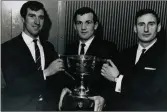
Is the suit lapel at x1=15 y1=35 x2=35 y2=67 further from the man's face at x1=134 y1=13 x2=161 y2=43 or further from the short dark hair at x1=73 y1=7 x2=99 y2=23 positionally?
the man's face at x1=134 y1=13 x2=161 y2=43

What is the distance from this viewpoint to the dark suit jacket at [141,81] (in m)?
0.82

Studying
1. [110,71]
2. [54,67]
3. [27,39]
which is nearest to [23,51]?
[27,39]

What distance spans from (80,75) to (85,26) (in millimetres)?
205

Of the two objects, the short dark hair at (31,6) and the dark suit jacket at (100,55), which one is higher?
the short dark hair at (31,6)

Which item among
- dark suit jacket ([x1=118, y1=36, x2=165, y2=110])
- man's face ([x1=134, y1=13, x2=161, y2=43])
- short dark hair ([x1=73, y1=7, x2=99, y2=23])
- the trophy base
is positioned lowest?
the trophy base

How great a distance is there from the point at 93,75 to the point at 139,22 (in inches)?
11.4

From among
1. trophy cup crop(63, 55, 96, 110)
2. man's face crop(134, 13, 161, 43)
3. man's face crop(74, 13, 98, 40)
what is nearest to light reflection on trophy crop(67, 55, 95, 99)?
trophy cup crop(63, 55, 96, 110)

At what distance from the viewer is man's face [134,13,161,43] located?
31.5 inches

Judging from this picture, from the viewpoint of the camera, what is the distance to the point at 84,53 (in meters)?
0.86

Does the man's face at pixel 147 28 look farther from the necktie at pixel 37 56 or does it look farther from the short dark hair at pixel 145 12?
the necktie at pixel 37 56

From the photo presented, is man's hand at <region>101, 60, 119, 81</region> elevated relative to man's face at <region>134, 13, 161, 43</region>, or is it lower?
lower

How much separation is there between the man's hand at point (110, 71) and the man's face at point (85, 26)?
0.49ft

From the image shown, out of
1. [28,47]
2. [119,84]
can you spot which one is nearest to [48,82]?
[28,47]

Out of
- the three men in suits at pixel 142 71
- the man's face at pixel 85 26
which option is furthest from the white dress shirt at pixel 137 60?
the man's face at pixel 85 26
